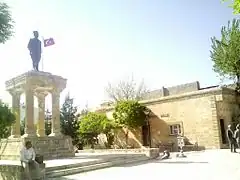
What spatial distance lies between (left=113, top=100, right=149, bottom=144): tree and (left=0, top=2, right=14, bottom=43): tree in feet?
50.1

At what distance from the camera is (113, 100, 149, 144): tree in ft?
83.3

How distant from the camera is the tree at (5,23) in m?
11.2

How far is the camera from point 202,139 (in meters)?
23.0

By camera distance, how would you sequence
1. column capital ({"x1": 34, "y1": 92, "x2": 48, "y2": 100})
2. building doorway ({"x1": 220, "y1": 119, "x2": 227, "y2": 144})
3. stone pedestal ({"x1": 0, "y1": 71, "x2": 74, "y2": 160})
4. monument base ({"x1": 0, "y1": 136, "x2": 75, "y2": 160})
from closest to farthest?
monument base ({"x1": 0, "y1": 136, "x2": 75, "y2": 160}) → stone pedestal ({"x1": 0, "y1": 71, "x2": 74, "y2": 160}) → column capital ({"x1": 34, "y1": 92, "x2": 48, "y2": 100}) → building doorway ({"x1": 220, "y1": 119, "x2": 227, "y2": 144})

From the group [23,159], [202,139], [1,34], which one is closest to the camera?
[23,159]

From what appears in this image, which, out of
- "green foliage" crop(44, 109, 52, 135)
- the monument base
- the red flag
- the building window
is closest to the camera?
the monument base

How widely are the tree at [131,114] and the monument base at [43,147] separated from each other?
872cm

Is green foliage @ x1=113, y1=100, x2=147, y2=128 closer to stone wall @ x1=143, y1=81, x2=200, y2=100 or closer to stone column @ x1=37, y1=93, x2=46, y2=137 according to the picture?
stone column @ x1=37, y1=93, x2=46, y2=137

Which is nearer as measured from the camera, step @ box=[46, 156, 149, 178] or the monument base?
step @ box=[46, 156, 149, 178]

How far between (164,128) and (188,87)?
13.4 meters

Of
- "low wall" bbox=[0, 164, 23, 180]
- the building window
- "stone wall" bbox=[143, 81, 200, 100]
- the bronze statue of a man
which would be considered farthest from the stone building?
"low wall" bbox=[0, 164, 23, 180]

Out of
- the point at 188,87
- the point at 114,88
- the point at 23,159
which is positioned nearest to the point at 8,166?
the point at 23,159

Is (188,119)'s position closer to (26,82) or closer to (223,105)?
(223,105)

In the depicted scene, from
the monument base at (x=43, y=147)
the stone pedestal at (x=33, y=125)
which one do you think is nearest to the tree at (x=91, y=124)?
the stone pedestal at (x=33, y=125)
